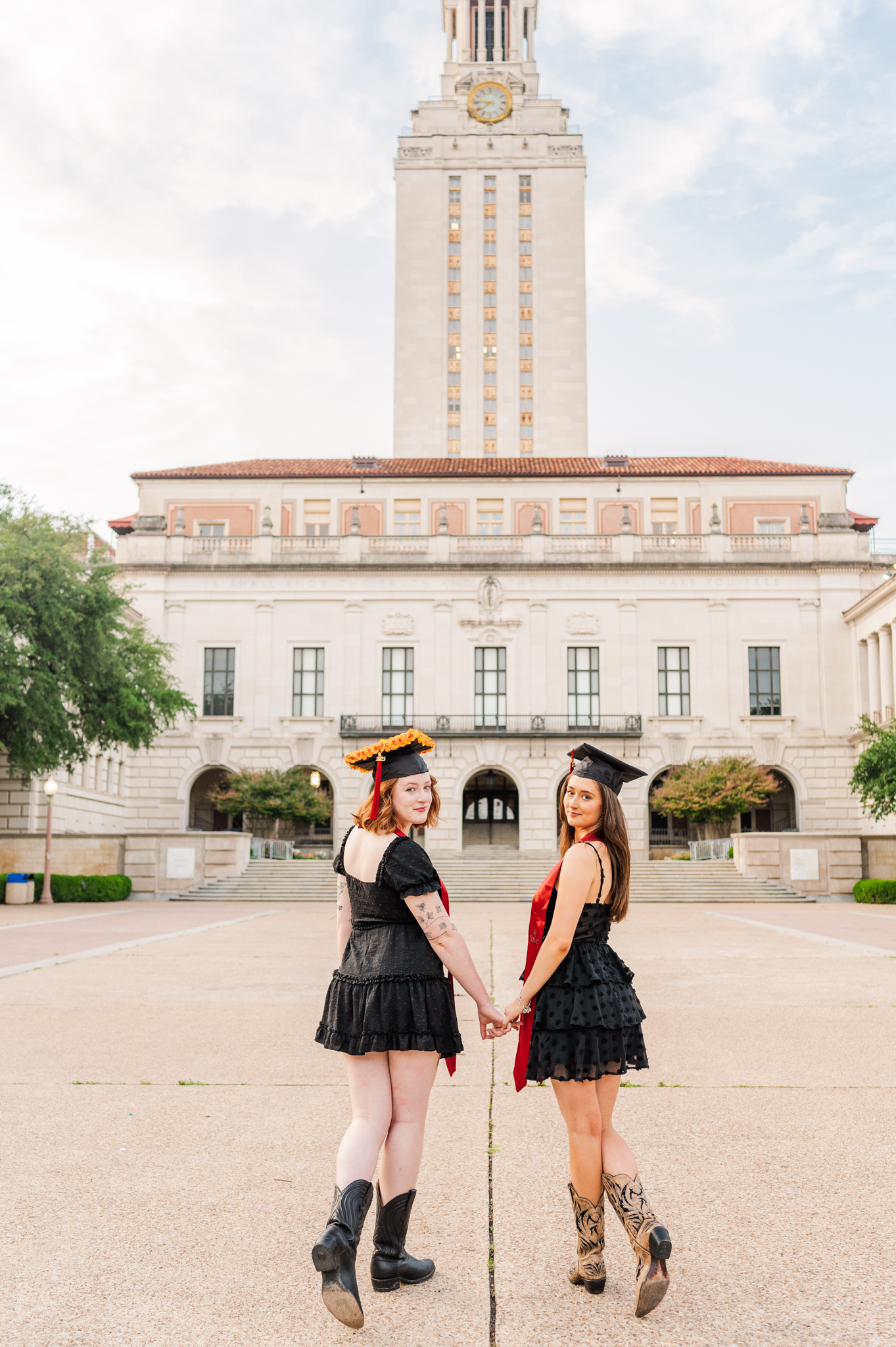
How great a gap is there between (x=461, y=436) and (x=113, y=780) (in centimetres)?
3851

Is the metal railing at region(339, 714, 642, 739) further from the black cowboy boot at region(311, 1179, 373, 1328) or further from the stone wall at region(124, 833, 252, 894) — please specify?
the black cowboy boot at region(311, 1179, 373, 1328)

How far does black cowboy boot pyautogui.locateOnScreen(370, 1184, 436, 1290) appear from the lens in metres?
3.88

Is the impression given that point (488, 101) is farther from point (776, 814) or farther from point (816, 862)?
point (816, 862)

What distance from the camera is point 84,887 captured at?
29266 millimetres

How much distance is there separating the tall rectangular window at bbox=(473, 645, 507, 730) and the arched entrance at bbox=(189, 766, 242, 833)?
1095cm

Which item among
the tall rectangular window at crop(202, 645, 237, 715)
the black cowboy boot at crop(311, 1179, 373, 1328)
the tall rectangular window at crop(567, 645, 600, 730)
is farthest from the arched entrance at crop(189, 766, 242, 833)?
the black cowboy boot at crop(311, 1179, 373, 1328)

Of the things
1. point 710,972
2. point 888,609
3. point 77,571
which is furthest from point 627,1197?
point 888,609

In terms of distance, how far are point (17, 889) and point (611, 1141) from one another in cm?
2588

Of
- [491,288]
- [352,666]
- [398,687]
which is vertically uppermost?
[491,288]

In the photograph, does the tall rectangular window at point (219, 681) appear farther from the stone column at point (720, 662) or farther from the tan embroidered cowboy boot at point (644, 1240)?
the tan embroidered cowboy boot at point (644, 1240)

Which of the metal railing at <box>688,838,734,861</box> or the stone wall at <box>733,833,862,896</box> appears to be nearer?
the stone wall at <box>733,833,862,896</box>

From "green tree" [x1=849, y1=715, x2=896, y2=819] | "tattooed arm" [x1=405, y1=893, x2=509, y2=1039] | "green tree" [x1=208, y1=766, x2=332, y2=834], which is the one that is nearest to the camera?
"tattooed arm" [x1=405, y1=893, x2=509, y2=1039]

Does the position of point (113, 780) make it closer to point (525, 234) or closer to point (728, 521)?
point (728, 521)

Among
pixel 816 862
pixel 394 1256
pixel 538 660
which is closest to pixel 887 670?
pixel 816 862
